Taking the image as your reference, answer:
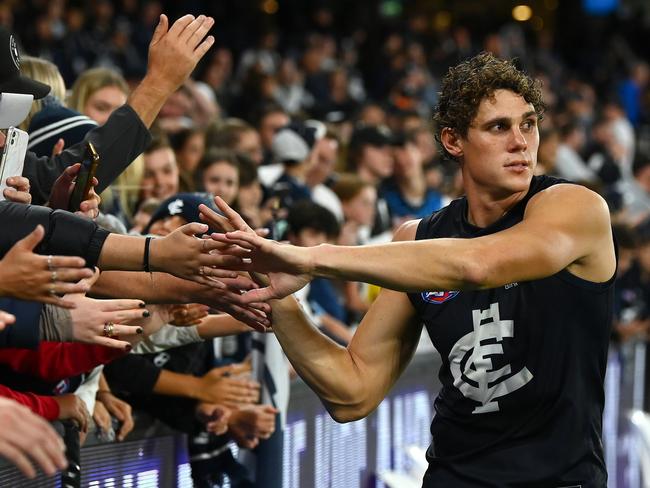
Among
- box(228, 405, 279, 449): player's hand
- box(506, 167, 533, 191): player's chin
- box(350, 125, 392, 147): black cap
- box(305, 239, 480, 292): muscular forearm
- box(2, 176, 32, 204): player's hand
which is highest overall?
box(350, 125, 392, 147): black cap

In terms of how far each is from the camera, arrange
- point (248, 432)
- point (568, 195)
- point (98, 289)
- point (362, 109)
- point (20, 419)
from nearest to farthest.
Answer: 1. point (20, 419)
2. point (568, 195)
3. point (98, 289)
4. point (248, 432)
5. point (362, 109)

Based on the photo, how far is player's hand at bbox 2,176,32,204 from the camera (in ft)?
11.2

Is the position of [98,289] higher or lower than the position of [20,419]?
higher

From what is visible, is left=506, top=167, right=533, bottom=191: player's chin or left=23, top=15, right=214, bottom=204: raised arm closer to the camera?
left=506, top=167, right=533, bottom=191: player's chin

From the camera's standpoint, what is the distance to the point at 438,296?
377cm

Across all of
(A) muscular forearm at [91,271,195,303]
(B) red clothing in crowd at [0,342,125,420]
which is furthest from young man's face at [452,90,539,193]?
(B) red clothing in crowd at [0,342,125,420]

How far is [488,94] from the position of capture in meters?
3.80

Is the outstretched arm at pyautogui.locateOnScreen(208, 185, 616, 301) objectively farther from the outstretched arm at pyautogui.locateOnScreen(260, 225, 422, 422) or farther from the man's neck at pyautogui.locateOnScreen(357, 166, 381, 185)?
the man's neck at pyautogui.locateOnScreen(357, 166, 381, 185)

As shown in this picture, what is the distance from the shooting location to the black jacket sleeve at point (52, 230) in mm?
3152

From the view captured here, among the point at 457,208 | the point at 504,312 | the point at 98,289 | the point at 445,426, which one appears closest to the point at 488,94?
the point at 457,208

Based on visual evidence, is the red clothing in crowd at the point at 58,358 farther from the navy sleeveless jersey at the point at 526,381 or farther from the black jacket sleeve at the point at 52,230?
the navy sleeveless jersey at the point at 526,381

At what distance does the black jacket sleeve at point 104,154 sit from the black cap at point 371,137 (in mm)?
5330

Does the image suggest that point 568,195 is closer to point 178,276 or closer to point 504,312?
point 504,312

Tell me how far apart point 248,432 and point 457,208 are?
4.63 ft
